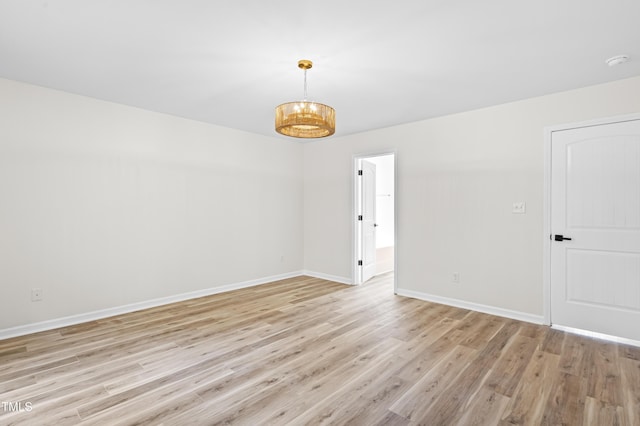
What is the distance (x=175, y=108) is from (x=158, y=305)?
257 centimetres

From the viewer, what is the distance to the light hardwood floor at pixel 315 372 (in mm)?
1994

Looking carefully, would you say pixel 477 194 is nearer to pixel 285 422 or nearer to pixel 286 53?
pixel 286 53

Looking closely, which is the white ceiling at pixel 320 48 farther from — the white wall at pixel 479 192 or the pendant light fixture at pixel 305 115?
the pendant light fixture at pixel 305 115

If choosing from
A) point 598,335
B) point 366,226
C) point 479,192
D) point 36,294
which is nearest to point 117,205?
point 36,294

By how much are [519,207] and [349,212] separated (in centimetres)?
252

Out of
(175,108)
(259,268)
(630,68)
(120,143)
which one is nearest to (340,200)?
(259,268)

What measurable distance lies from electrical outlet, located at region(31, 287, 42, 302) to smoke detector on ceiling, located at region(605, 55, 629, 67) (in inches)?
230

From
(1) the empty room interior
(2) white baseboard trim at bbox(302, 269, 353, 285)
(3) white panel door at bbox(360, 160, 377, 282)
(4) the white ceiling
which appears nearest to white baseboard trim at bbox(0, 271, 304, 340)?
(1) the empty room interior

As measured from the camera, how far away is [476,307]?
4.04 meters

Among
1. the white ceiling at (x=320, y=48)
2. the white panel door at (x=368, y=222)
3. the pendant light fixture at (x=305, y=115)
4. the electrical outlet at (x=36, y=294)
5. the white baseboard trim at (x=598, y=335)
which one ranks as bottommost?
the white baseboard trim at (x=598, y=335)

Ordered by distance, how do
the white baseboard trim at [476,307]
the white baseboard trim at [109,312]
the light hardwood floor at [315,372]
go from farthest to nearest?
the white baseboard trim at [476,307] → the white baseboard trim at [109,312] → the light hardwood floor at [315,372]

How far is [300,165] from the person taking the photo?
612 centimetres

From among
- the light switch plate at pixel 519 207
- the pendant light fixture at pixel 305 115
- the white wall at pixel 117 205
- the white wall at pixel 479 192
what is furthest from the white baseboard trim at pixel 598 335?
the white wall at pixel 117 205

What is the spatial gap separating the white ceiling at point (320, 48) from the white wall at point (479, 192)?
10.6 inches
